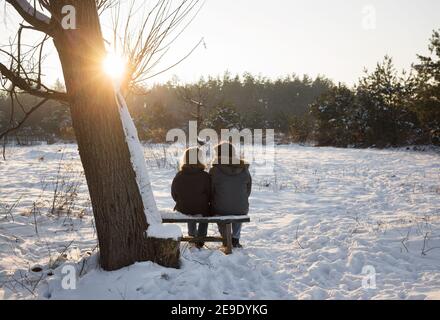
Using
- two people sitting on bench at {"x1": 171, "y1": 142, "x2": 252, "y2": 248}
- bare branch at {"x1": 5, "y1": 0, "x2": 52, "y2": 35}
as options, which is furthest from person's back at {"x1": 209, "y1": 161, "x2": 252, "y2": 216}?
bare branch at {"x1": 5, "y1": 0, "x2": 52, "y2": 35}

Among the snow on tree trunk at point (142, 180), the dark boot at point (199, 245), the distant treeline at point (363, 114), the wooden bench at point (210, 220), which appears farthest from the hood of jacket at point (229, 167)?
the distant treeline at point (363, 114)

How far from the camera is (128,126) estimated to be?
3.25m

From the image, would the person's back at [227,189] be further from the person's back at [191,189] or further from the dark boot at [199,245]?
the dark boot at [199,245]

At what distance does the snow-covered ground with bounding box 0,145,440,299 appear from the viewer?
3.15 m

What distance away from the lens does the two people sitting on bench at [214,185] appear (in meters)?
4.39

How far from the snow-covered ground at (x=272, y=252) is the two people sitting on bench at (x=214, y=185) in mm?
516

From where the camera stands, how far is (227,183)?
4469 mm

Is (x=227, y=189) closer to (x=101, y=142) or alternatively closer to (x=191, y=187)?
(x=191, y=187)

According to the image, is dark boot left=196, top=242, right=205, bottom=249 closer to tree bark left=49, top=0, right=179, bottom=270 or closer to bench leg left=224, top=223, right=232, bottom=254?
bench leg left=224, top=223, right=232, bottom=254

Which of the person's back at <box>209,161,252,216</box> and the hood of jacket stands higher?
the hood of jacket

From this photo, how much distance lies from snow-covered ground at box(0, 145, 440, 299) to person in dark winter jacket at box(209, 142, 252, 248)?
0.56m

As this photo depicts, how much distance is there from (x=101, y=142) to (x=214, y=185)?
181 cm

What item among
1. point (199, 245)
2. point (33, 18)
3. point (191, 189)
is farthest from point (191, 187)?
point (33, 18)

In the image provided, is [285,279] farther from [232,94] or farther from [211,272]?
[232,94]
